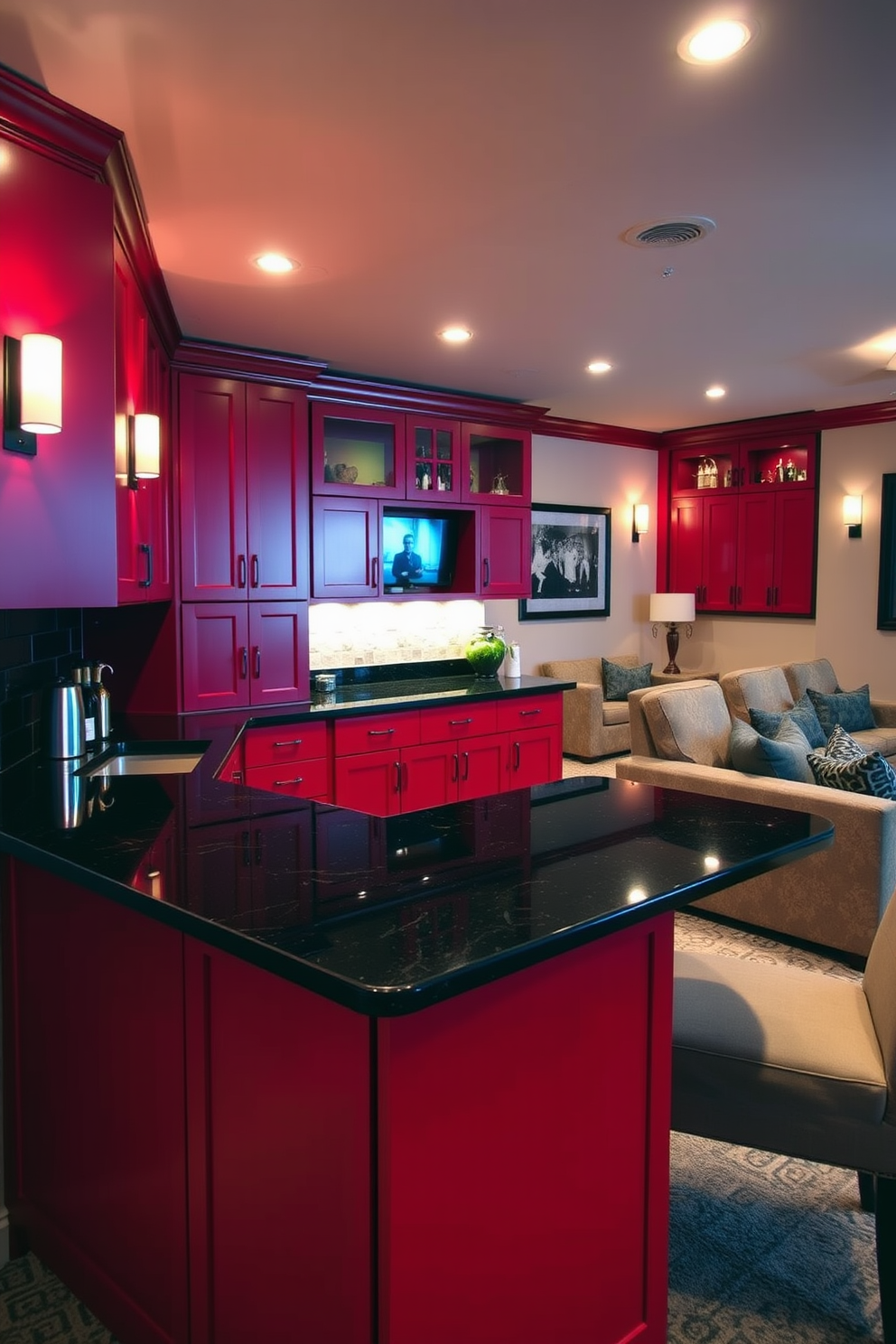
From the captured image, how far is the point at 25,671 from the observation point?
2822 millimetres

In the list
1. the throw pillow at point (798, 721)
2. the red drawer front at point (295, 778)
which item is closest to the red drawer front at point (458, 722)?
the red drawer front at point (295, 778)

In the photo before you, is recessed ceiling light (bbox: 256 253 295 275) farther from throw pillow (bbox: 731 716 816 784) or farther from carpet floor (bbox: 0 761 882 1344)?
carpet floor (bbox: 0 761 882 1344)

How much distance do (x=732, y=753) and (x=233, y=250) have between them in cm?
287

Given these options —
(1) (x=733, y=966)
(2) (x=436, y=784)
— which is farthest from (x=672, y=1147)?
(2) (x=436, y=784)

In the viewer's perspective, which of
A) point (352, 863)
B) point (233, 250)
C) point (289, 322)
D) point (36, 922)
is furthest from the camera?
point (289, 322)

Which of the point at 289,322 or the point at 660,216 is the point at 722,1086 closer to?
the point at 660,216

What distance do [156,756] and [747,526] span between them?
5631mm

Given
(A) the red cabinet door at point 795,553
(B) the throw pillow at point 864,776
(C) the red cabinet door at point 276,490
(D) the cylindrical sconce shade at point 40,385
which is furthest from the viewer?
(A) the red cabinet door at point 795,553

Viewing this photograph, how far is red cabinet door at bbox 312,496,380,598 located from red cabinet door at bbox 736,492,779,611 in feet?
12.2

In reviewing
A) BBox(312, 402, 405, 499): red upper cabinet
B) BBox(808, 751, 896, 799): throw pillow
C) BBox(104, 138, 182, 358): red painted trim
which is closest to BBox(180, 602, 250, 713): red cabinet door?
BBox(312, 402, 405, 499): red upper cabinet

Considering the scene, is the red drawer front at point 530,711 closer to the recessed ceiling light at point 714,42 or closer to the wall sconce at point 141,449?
the wall sconce at point 141,449

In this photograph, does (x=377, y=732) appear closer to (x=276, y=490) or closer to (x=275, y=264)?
(x=276, y=490)

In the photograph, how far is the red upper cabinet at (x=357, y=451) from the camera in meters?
4.67

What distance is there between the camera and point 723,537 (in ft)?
24.5
